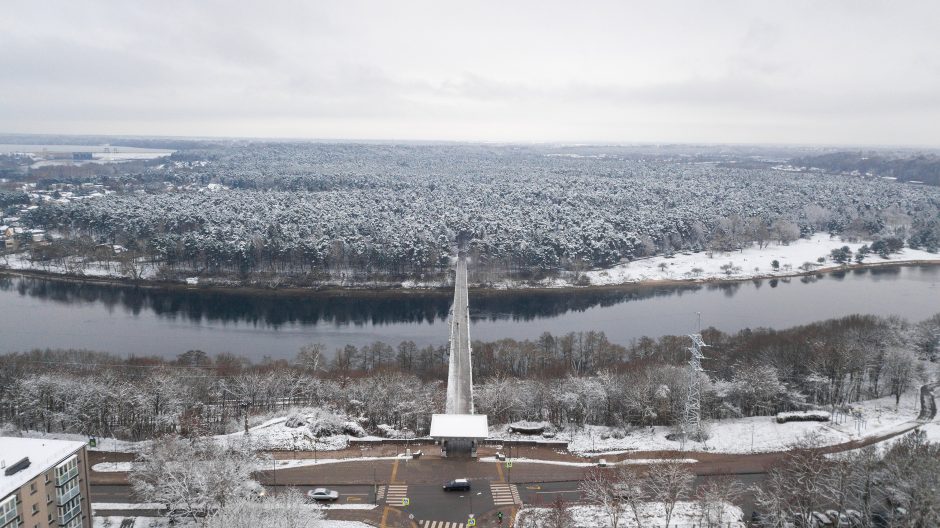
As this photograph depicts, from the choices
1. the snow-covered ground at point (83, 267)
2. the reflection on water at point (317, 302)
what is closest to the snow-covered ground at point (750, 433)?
the reflection on water at point (317, 302)

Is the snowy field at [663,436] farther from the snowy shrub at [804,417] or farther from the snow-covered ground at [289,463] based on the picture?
the snowy shrub at [804,417]

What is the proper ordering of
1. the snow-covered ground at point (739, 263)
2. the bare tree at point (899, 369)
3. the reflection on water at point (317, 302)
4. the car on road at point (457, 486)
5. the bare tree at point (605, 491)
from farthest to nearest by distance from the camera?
1. the snow-covered ground at point (739, 263)
2. the reflection on water at point (317, 302)
3. the bare tree at point (899, 369)
4. the car on road at point (457, 486)
5. the bare tree at point (605, 491)

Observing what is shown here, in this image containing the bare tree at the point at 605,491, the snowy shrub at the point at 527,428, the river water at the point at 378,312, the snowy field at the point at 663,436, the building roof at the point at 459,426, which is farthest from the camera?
the river water at the point at 378,312

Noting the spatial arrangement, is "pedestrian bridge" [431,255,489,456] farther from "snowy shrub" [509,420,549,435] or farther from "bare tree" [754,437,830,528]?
"bare tree" [754,437,830,528]

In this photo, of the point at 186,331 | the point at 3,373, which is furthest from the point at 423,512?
the point at 186,331

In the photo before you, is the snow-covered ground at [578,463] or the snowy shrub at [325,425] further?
the snowy shrub at [325,425]

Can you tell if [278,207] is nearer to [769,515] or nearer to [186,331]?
[186,331]
